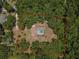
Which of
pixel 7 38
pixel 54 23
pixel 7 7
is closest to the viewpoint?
pixel 54 23

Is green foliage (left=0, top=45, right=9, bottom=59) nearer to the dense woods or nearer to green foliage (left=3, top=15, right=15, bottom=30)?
the dense woods

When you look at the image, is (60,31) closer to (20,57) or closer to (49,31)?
(49,31)

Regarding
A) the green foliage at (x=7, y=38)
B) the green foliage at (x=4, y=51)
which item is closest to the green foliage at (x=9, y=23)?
the green foliage at (x=7, y=38)

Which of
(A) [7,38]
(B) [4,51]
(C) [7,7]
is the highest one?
(C) [7,7]

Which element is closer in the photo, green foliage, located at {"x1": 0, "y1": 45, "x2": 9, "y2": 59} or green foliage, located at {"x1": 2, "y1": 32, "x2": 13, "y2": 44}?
Answer: green foliage, located at {"x1": 0, "y1": 45, "x2": 9, "y2": 59}

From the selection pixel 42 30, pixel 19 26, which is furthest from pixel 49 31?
pixel 19 26

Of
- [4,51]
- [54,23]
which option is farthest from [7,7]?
[54,23]

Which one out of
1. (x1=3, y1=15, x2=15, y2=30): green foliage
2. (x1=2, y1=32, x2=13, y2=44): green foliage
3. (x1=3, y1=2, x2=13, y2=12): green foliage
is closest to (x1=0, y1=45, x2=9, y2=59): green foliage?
(x1=2, y1=32, x2=13, y2=44): green foliage

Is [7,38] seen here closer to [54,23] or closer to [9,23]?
[9,23]

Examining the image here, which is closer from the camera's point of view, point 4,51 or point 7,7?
point 4,51

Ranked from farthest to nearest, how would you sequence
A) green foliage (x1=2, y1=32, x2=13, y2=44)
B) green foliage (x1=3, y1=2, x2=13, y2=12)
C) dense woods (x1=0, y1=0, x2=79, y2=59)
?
green foliage (x1=3, y1=2, x2=13, y2=12) < green foliage (x1=2, y1=32, x2=13, y2=44) < dense woods (x1=0, y1=0, x2=79, y2=59)

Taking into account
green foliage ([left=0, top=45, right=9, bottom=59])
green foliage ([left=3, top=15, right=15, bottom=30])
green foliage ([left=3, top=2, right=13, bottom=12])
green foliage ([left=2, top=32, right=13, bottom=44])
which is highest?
green foliage ([left=3, top=2, right=13, bottom=12])
